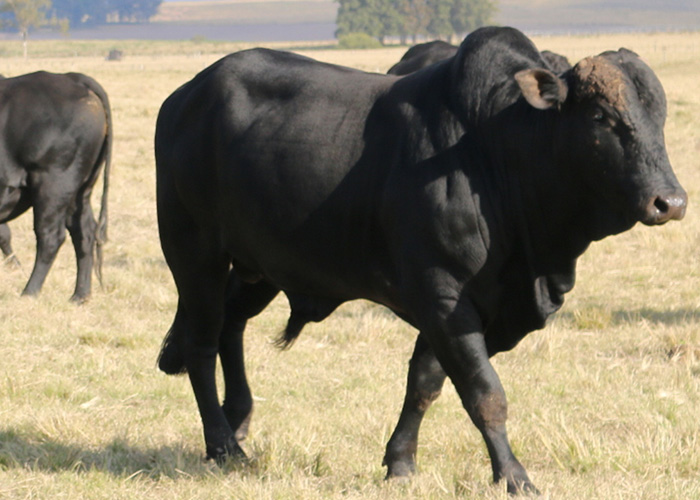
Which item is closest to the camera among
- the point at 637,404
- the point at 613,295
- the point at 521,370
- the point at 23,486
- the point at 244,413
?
the point at 23,486

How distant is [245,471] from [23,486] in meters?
0.85

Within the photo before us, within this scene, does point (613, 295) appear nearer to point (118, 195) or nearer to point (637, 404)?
point (637, 404)

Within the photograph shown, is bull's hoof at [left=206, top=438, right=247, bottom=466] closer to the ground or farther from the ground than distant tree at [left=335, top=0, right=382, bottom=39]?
farther from the ground

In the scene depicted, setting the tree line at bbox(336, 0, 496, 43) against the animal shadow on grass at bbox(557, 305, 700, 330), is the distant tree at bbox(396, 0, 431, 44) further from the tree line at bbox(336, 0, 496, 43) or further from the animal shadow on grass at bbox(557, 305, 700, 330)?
the animal shadow on grass at bbox(557, 305, 700, 330)

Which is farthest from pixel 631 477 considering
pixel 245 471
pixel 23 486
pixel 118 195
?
pixel 118 195

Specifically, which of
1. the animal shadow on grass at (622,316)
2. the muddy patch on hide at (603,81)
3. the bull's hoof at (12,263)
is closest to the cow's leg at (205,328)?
the muddy patch on hide at (603,81)

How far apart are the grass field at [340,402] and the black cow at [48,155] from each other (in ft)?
1.20

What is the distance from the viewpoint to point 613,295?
824 cm

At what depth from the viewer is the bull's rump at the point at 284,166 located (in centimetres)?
390

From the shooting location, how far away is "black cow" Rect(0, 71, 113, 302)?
848 centimetres

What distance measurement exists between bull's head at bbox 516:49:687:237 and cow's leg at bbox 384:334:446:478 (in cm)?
101

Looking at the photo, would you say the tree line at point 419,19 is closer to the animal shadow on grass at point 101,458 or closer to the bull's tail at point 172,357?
the bull's tail at point 172,357

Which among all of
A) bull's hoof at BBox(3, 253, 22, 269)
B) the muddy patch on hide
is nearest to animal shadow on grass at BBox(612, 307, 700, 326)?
the muddy patch on hide

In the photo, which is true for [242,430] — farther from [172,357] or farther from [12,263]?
[12,263]
